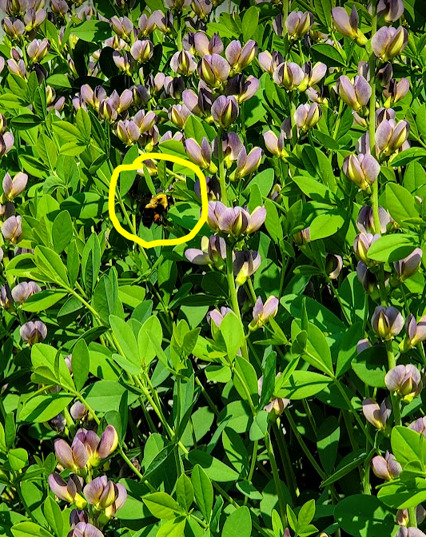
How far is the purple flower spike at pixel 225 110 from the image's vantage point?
97 cm

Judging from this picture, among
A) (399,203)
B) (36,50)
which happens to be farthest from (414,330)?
(36,50)

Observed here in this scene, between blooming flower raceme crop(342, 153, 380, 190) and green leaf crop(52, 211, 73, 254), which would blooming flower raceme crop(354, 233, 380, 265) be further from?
→ green leaf crop(52, 211, 73, 254)

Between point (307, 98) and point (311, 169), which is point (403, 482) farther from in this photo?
point (307, 98)

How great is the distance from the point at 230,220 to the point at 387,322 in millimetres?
216

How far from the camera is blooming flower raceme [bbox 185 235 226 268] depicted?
3.20 feet

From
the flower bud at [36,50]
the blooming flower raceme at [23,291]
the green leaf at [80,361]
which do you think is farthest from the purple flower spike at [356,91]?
the flower bud at [36,50]

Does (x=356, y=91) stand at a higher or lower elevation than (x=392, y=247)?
higher

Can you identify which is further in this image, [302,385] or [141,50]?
[141,50]

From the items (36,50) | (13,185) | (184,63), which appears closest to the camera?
(13,185)

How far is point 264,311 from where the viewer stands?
1.00m

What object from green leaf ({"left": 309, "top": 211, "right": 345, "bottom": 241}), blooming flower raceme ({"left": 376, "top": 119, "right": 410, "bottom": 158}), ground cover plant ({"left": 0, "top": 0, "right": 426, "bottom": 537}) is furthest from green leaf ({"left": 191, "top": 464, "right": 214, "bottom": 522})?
blooming flower raceme ({"left": 376, "top": 119, "right": 410, "bottom": 158})

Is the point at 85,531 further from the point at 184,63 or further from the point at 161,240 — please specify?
the point at 184,63

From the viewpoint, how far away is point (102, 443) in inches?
35.2

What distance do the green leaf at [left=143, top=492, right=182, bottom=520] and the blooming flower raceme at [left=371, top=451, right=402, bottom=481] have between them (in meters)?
0.23
